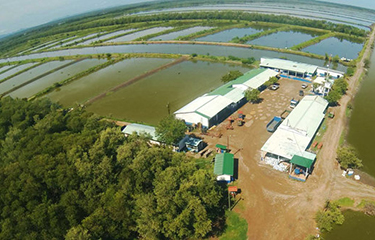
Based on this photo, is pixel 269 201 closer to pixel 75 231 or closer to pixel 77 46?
pixel 75 231

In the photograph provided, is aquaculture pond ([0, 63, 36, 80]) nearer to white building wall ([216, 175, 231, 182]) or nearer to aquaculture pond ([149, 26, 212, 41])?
aquaculture pond ([149, 26, 212, 41])

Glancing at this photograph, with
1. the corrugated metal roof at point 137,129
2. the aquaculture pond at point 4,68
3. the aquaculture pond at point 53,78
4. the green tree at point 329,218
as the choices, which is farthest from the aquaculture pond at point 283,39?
the aquaculture pond at point 4,68

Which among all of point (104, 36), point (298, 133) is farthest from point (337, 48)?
point (104, 36)

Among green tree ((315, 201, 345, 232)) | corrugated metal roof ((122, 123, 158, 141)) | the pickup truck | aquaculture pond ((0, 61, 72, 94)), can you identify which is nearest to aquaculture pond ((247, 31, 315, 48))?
the pickup truck

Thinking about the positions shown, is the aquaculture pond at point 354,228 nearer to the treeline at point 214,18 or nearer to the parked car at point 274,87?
the parked car at point 274,87

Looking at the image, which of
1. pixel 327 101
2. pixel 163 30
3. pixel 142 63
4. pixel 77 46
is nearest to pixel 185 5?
pixel 163 30

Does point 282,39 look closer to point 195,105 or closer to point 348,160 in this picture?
point 195,105
